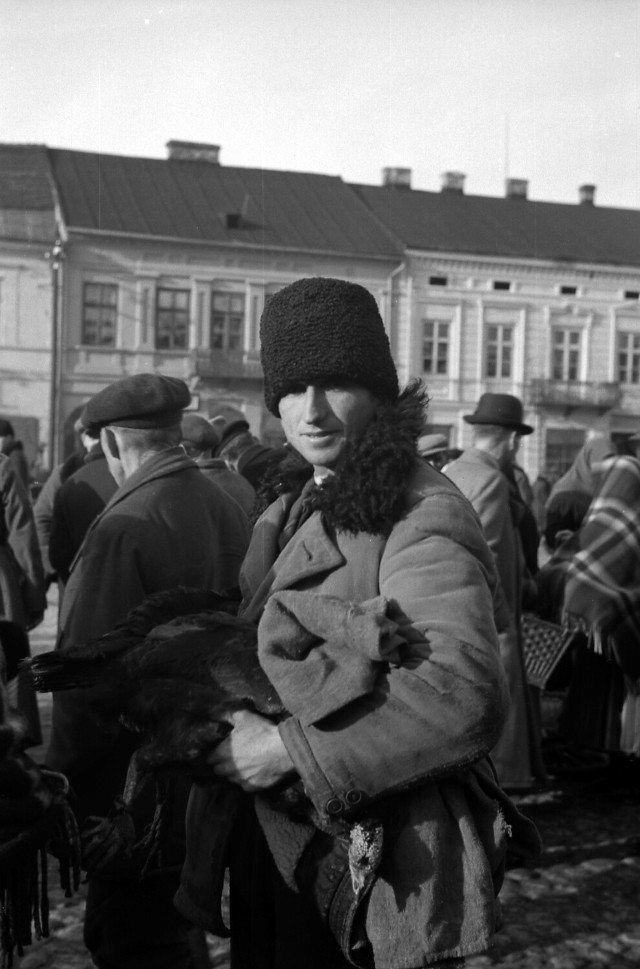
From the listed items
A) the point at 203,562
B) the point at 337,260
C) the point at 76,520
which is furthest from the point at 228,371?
the point at 203,562

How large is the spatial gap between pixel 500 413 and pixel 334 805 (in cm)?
446

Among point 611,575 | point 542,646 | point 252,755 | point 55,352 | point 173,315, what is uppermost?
point 173,315

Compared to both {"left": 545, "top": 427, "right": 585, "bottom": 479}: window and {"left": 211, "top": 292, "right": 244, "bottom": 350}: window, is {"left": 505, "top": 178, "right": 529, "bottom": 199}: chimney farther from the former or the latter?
{"left": 211, "top": 292, "right": 244, "bottom": 350}: window

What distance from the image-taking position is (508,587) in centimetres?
560

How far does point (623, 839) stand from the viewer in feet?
17.8

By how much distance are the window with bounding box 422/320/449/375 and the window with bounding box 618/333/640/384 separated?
693cm

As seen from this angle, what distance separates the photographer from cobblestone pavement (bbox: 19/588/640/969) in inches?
155

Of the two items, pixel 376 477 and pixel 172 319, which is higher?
pixel 172 319

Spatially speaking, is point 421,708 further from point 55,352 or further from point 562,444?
point 562,444

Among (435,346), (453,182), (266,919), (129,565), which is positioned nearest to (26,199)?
(435,346)

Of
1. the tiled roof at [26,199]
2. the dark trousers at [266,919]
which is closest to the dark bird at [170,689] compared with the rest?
the dark trousers at [266,919]

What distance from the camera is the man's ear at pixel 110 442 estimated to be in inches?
141

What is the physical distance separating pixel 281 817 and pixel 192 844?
0.30 metres

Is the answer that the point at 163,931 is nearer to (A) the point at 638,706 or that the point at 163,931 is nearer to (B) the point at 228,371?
(A) the point at 638,706
